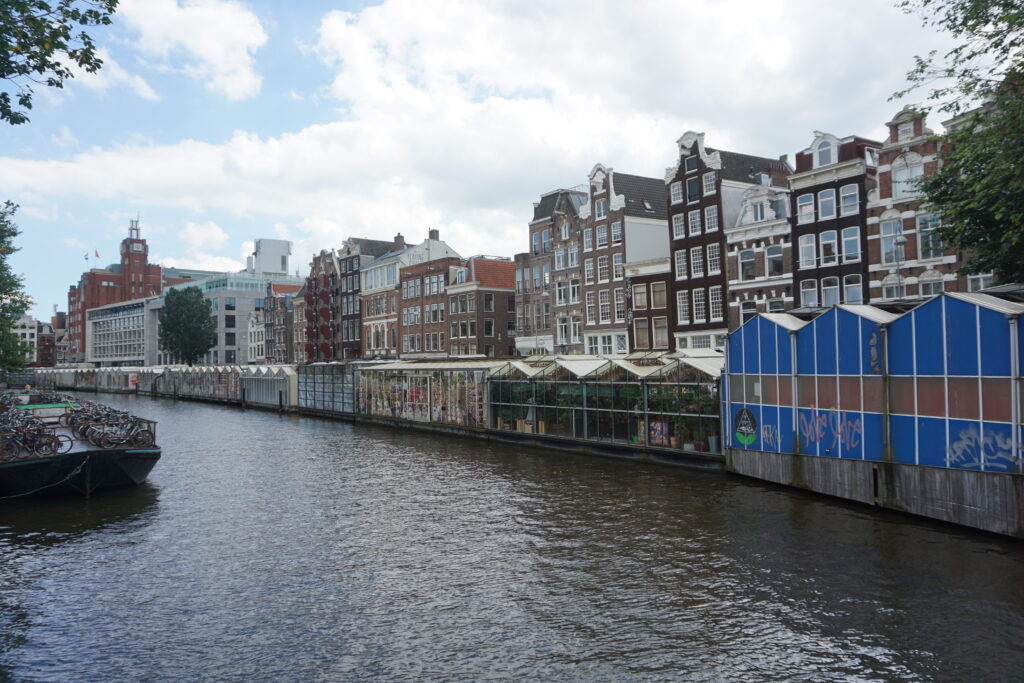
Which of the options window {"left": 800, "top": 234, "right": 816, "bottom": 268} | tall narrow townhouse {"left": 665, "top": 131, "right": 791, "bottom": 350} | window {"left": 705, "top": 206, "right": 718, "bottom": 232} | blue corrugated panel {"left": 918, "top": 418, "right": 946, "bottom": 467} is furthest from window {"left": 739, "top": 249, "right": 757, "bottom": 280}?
blue corrugated panel {"left": 918, "top": 418, "right": 946, "bottom": 467}

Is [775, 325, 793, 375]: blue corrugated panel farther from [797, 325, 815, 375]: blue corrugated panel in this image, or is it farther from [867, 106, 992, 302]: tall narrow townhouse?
[867, 106, 992, 302]: tall narrow townhouse

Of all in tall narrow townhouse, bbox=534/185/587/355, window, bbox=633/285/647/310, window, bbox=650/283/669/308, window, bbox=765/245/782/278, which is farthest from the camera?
tall narrow townhouse, bbox=534/185/587/355

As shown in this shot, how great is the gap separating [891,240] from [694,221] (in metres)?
15.7

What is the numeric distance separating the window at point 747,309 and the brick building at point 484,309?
33302 mm

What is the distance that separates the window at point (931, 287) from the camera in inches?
1625

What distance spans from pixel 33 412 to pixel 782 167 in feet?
177

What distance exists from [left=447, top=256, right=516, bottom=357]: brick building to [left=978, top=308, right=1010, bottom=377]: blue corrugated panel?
204 ft

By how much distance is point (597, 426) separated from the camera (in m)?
36.9

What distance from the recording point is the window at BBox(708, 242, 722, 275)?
178ft

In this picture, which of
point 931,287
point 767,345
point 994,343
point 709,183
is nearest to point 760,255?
point 709,183

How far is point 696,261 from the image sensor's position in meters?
56.3

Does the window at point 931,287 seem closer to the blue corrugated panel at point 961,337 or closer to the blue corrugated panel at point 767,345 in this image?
the blue corrugated panel at point 767,345

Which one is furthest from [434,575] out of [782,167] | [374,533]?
[782,167]

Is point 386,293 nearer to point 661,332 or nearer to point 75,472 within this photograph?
point 661,332
